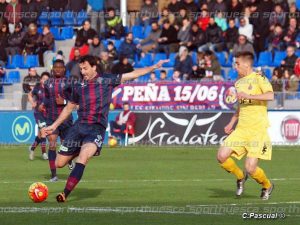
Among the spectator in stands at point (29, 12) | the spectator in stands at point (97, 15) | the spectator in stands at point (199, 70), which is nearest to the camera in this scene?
the spectator in stands at point (199, 70)

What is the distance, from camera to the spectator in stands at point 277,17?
3241 cm

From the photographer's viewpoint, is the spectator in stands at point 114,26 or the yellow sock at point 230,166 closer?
the yellow sock at point 230,166

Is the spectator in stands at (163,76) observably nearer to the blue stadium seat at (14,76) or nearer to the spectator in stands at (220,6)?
the spectator in stands at (220,6)

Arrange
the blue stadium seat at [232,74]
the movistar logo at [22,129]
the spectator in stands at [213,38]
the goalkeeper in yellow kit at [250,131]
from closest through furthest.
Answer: the goalkeeper in yellow kit at [250,131] < the movistar logo at [22,129] < the blue stadium seat at [232,74] < the spectator in stands at [213,38]

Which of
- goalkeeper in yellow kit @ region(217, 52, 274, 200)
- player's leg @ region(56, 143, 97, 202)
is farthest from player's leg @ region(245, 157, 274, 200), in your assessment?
player's leg @ region(56, 143, 97, 202)

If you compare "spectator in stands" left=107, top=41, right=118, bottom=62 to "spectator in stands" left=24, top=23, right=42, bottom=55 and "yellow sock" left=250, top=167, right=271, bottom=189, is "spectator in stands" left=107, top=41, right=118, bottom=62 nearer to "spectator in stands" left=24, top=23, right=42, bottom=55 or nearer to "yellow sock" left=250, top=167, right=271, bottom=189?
"spectator in stands" left=24, top=23, right=42, bottom=55

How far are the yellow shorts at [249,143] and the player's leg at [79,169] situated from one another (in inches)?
84.6

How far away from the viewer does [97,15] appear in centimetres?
3522

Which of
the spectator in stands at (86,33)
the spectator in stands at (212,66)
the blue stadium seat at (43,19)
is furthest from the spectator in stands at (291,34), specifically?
the blue stadium seat at (43,19)

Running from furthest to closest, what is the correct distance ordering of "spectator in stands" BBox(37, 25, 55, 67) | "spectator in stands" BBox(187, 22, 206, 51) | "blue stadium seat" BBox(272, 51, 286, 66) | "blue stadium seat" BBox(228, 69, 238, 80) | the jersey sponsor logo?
"spectator in stands" BBox(37, 25, 55, 67)
"spectator in stands" BBox(187, 22, 206, 51)
"blue stadium seat" BBox(272, 51, 286, 66)
"blue stadium seat" BBox(228, 69, 238, 80)
the jersey sponsor logo

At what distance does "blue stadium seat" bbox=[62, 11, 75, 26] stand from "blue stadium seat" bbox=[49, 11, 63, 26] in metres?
0.15

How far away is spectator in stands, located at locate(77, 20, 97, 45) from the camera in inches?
1313

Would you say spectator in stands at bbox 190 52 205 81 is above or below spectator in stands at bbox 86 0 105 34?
below

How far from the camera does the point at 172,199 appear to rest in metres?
15.1
